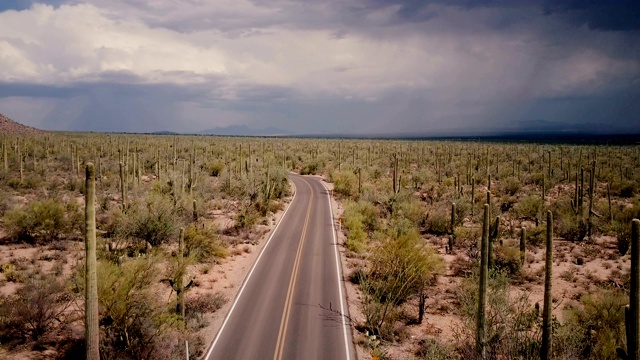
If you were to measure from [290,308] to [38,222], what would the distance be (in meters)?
19.7

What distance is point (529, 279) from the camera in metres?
23.9

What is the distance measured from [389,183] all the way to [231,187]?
21.5 metres

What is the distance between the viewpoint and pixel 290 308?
65.1ft

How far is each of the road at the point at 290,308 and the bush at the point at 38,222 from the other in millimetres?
14710

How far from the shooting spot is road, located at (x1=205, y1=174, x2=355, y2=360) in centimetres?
1628

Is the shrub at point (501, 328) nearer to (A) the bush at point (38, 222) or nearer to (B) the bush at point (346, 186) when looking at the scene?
(A) the bush at point (38, 222)

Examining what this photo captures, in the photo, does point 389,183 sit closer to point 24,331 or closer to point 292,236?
point 292,236

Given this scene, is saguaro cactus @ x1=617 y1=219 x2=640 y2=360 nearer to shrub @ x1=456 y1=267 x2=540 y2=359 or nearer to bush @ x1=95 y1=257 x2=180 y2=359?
shrub @ x1=456 y1=267 x2=540 y2=359

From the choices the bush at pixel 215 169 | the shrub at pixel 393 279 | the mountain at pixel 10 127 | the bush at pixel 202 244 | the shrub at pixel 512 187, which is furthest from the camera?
the mountain at pixel 10 127

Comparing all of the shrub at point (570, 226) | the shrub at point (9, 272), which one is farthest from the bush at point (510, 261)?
the shrub at point (9, 272)

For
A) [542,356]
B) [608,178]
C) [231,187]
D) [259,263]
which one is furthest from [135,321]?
[608,178]

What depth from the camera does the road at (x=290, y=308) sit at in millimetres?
16281

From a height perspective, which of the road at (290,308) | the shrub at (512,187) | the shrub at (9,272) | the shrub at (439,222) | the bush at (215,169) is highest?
the bush at (215,169)

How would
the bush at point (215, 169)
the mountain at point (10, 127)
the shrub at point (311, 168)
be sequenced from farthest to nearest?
the mountain at point (10, 127), the shrub at point (311, 168), the bush at point (215, 169)
